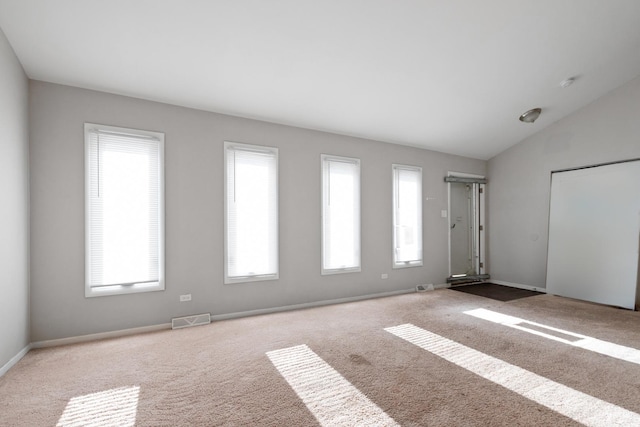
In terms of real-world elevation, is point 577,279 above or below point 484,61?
below

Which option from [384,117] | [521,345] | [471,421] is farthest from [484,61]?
[471,421]

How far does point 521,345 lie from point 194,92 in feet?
15.5

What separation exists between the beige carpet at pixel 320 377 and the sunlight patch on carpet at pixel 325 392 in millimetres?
12

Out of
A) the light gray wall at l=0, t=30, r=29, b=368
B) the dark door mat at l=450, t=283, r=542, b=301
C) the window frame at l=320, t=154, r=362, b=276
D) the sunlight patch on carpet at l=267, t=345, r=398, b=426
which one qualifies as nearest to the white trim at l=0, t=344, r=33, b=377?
the light gray wall at l=0, t=30, r=29, b=368

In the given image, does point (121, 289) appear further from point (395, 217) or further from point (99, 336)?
point (395, 217)

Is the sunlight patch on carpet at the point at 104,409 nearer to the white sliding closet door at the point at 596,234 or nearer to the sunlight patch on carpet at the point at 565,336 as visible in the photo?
the sunlight patch on carpet at the point at 565,336

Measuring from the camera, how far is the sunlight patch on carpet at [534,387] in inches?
80.5

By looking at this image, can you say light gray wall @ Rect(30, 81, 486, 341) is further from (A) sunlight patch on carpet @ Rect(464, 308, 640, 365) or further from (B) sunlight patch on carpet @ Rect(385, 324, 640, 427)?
(B) sunlight patch on carpet @ Rect(385, 324, 640, 427)

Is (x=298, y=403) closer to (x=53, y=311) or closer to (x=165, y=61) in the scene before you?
(x=53, y=311)

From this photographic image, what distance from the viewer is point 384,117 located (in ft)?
16.0

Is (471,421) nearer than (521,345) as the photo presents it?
Yes

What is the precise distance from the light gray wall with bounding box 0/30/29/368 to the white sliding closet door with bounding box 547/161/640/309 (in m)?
7.70

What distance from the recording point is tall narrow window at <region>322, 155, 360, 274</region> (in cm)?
501

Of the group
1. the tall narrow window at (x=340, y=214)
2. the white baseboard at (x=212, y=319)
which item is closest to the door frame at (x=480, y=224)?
the white baseboard at (x=212, y=319)
